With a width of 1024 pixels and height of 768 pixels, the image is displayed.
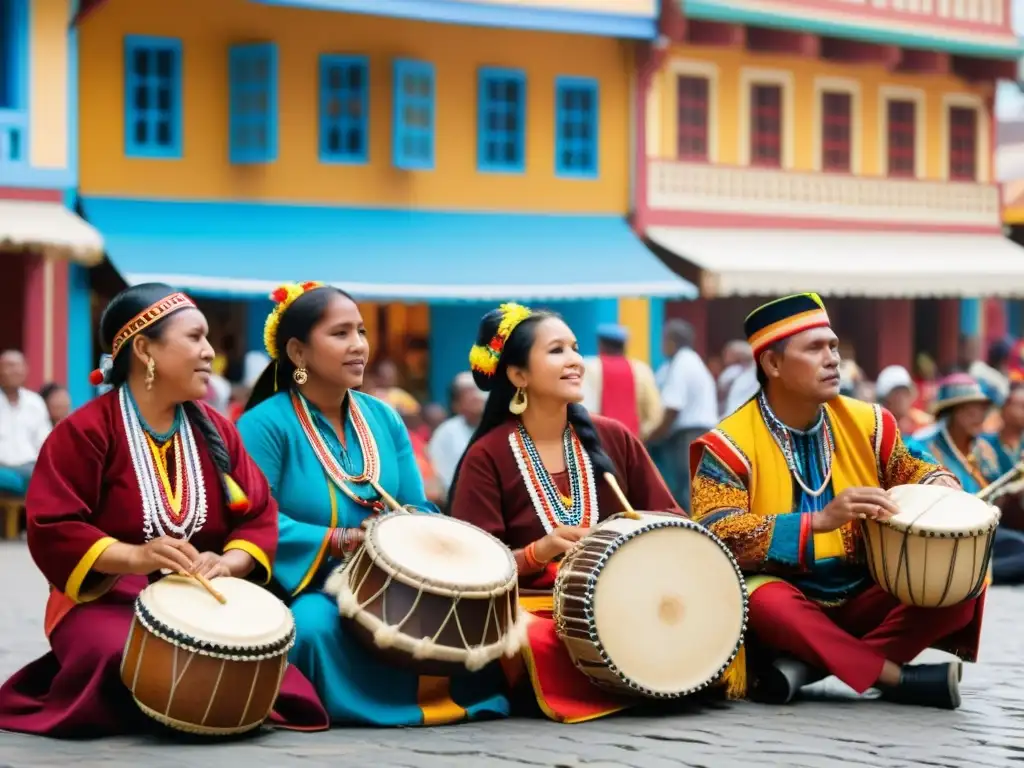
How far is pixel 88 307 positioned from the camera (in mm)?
20797

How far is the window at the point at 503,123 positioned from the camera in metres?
24.2

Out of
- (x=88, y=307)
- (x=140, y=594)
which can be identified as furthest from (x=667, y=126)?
(x=140, y=594)

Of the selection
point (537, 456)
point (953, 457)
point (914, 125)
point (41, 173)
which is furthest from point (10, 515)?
point (914, 125)

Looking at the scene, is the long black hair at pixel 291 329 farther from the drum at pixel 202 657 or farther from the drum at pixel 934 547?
the drum at pixel 934 547

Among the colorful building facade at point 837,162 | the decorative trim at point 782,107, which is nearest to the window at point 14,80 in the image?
the colorful building facade at point 837,162

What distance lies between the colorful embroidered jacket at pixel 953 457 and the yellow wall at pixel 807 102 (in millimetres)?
13233

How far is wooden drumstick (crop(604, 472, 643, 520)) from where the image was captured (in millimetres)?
7192

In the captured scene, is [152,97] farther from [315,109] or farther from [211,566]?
[211,566]

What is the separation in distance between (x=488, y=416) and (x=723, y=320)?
19.9 m

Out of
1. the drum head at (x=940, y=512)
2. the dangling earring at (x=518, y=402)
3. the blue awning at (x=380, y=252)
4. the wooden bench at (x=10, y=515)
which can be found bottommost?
the wooden bench at (x=10, y=515)

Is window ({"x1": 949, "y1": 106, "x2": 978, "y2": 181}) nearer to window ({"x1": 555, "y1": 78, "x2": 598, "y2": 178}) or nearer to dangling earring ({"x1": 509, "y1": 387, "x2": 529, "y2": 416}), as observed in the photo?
window ({"x1": 555, "y1": 78, "x2": 598, "y2": 178})

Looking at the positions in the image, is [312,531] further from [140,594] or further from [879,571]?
[879,571]

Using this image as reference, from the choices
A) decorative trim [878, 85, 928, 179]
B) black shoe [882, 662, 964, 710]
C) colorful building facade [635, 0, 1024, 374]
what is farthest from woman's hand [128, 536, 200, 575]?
decorative trim [878, 85, 928, 179]

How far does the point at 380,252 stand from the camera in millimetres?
22656
